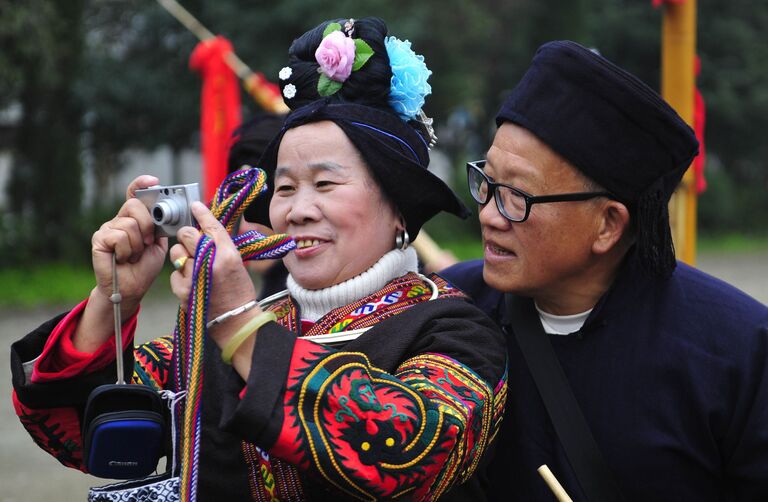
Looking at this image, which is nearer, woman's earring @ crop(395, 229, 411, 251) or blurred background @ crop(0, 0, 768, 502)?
woman's earring @ crop(395, 229, 411, 251)

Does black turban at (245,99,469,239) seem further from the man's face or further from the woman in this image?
the man's face

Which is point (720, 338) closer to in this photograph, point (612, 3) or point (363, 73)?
point (363, 73)

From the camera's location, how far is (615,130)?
237 cm

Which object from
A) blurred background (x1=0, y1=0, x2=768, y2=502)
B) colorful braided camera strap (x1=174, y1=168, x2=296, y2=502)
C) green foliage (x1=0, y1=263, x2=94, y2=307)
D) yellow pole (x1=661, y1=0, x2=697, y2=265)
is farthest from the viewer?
blurred background (x1=0, y1=0, x2=768, y2=502)

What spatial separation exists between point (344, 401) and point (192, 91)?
529 inches

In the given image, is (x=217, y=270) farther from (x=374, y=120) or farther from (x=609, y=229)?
(x=609, y=229)

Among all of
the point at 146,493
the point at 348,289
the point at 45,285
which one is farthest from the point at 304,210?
the point at 45,285

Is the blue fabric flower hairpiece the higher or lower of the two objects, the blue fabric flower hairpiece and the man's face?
the higher

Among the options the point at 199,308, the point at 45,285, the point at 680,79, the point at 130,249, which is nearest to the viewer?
the point at 199,308

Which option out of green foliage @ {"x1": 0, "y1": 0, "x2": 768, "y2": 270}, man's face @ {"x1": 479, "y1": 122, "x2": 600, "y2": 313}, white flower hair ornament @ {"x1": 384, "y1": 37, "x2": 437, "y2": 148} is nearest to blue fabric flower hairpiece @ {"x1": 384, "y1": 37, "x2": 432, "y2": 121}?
white flower hair ornament @ {"x1": 384, "y1": 37, "x2": 437, "y2": 148}

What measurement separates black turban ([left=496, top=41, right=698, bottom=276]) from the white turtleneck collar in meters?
0.49

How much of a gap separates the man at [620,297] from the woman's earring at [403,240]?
0.21 m

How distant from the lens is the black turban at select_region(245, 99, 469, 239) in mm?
2311

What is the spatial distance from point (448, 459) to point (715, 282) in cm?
98
